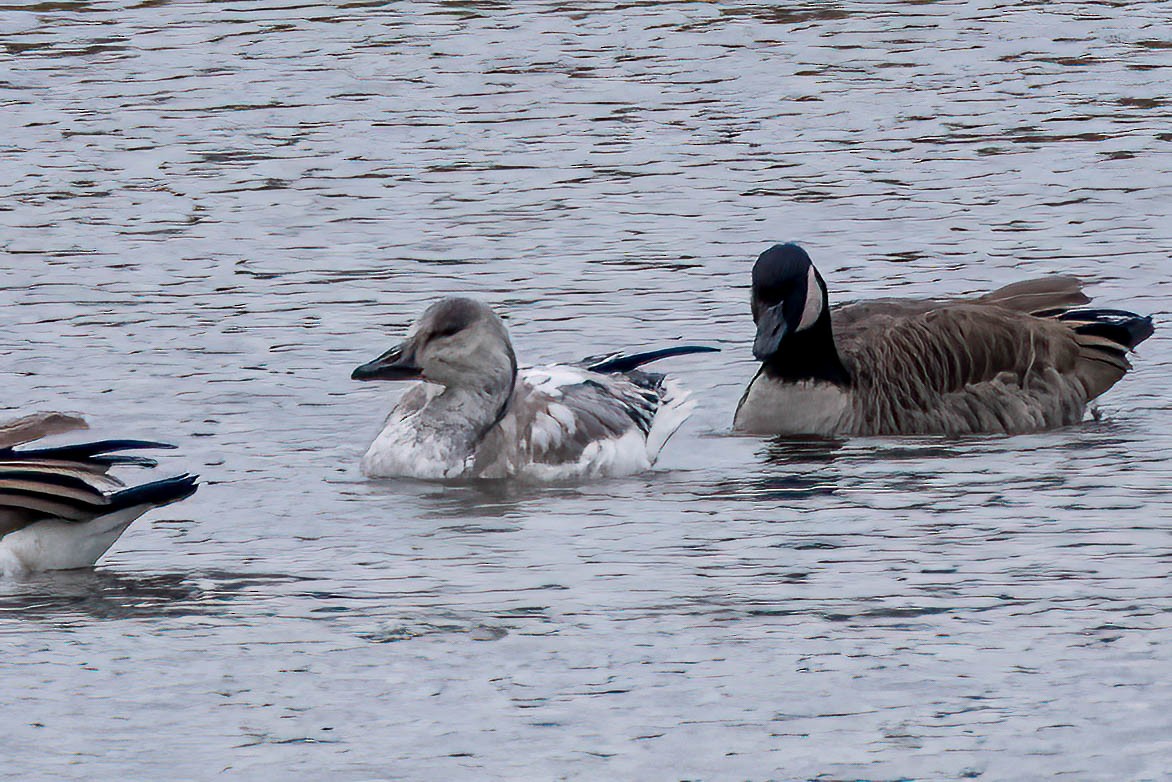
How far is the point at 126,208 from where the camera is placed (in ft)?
58.5

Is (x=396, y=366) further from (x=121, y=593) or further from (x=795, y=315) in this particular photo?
(x=121, y=593)

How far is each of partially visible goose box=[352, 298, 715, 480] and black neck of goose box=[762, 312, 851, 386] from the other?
720 millimetres

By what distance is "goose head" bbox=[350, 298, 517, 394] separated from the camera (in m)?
12.2

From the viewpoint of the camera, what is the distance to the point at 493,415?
1212 centimetres

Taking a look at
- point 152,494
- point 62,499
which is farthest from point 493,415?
point 62,499

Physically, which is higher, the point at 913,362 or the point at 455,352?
the point at 455,352

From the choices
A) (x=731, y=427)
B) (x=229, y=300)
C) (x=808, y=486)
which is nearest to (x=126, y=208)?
(x=229, y=300)

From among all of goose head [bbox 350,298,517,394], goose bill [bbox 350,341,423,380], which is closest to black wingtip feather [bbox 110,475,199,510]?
goose bill [bbox 350,341,423,380]

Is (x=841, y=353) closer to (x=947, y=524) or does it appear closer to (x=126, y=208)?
(x=947, y=524)

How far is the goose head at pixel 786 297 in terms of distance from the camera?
12844 mm

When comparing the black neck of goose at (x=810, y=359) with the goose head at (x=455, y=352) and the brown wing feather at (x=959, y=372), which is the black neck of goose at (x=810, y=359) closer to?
the brown wing feather at (x=959, y=372)

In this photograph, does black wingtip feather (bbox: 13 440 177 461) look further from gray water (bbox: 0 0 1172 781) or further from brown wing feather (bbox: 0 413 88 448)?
gray water (bbox: 0 0 1172 781)

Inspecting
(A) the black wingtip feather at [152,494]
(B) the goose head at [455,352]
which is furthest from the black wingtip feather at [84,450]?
(B) the goose head at [455,352]

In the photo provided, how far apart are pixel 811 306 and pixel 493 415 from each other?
6.36 feet
